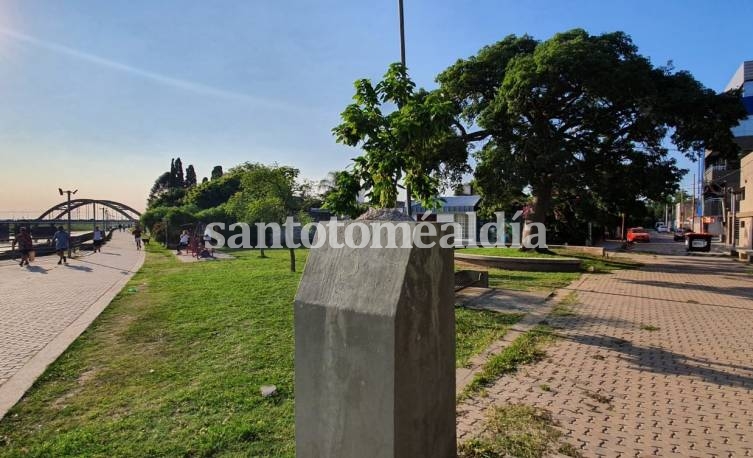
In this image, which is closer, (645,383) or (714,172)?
(645,383)

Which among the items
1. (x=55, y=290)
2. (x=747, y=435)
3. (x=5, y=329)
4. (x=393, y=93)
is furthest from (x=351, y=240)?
(x=55, y=290)

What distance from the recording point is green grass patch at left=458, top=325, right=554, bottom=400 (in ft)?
15.4

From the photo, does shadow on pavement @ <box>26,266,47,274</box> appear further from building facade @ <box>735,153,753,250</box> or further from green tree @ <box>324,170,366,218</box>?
building facade @ <box>735,153,753,250</box>

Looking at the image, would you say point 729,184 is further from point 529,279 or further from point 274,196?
point 274,196

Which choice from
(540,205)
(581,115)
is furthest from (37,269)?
(581,115)

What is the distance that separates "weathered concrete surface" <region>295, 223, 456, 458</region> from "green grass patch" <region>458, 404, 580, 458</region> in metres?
0.81

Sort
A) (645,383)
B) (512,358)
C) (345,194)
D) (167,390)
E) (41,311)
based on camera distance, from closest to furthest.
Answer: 1. (167,390)
2. (645,383)
3. (512,358)
4. (345,194)
5. (41,311)

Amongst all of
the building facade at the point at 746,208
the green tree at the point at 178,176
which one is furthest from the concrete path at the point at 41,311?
the green tree at the point at 178,176

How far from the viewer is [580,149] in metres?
16.7

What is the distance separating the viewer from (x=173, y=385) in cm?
460

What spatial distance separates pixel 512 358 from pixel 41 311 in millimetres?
8845

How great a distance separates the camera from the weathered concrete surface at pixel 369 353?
227cm

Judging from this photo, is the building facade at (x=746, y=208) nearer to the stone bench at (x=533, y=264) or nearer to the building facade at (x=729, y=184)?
the building facade at (x=729, y=184)

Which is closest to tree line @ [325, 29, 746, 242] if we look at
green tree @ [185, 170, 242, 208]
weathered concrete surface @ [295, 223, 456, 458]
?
weathered concrete surface @ [295, 223, 456, 458]
